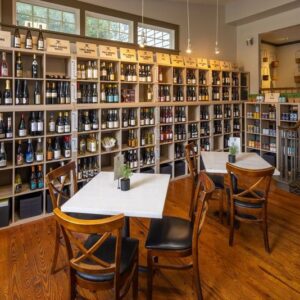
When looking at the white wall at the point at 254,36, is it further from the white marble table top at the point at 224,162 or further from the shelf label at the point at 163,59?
the white marble table top at the point at 224,162

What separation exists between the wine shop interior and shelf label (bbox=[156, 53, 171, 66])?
0.07ft

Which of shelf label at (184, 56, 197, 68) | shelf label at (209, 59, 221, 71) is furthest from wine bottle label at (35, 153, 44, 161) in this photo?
shelf label at (209, 59, 221, 71)

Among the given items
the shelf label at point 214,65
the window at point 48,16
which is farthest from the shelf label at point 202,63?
the window at point 48,16

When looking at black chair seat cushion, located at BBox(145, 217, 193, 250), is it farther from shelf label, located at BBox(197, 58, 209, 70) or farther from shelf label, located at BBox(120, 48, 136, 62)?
shelf label, located at BBox(197, 58, 209, 70)

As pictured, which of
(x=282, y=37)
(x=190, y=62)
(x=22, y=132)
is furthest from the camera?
(x=282, y=37)

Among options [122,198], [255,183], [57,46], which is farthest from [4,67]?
[255,183]

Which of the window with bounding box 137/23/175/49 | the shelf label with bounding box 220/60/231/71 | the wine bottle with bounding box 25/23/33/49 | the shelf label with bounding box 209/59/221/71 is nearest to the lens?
the wine bottle with bounding box 25/23/33/49

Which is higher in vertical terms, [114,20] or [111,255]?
[114,20]

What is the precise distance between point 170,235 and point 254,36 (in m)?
5.40

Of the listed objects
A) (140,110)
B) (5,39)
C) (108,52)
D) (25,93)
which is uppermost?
(108,52)

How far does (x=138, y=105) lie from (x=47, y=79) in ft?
4.68

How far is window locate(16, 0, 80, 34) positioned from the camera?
3616 mm

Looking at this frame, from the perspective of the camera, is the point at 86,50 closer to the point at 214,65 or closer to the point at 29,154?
the point at 29,154

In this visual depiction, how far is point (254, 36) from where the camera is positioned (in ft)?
19.3
